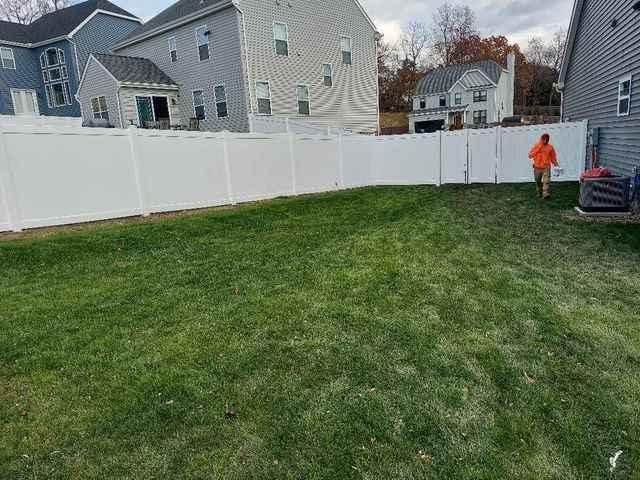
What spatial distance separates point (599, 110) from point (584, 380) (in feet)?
37.9

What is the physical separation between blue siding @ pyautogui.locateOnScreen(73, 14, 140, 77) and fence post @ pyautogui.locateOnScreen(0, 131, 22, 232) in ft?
78.6

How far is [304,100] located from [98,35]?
16817mm

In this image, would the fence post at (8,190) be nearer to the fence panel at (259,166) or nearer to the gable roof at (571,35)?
the fence panel at (259,166)

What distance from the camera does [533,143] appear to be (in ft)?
41.8

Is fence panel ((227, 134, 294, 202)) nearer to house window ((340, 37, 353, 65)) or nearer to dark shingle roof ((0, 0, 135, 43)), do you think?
house window ((340, 37, 353, 65))

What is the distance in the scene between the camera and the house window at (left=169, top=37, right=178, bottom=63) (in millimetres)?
20281

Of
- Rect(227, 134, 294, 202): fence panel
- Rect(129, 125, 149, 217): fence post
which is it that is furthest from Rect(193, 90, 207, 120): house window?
Rect(129, 125, 149, 217): fence post

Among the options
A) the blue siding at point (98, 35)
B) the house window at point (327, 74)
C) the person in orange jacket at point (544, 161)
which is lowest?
the person in orange jacket at point (544, 161)

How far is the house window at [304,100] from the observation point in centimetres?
1998

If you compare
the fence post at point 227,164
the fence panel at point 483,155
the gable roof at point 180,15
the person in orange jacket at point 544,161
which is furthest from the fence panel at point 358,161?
the gable roof at point 180,15

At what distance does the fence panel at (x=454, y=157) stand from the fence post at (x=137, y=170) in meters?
9.39

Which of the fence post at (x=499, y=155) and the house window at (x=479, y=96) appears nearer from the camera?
the fence post at (x=499, y=155)

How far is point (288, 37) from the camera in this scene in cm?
1934

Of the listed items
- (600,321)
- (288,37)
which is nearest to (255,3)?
(288,37)
